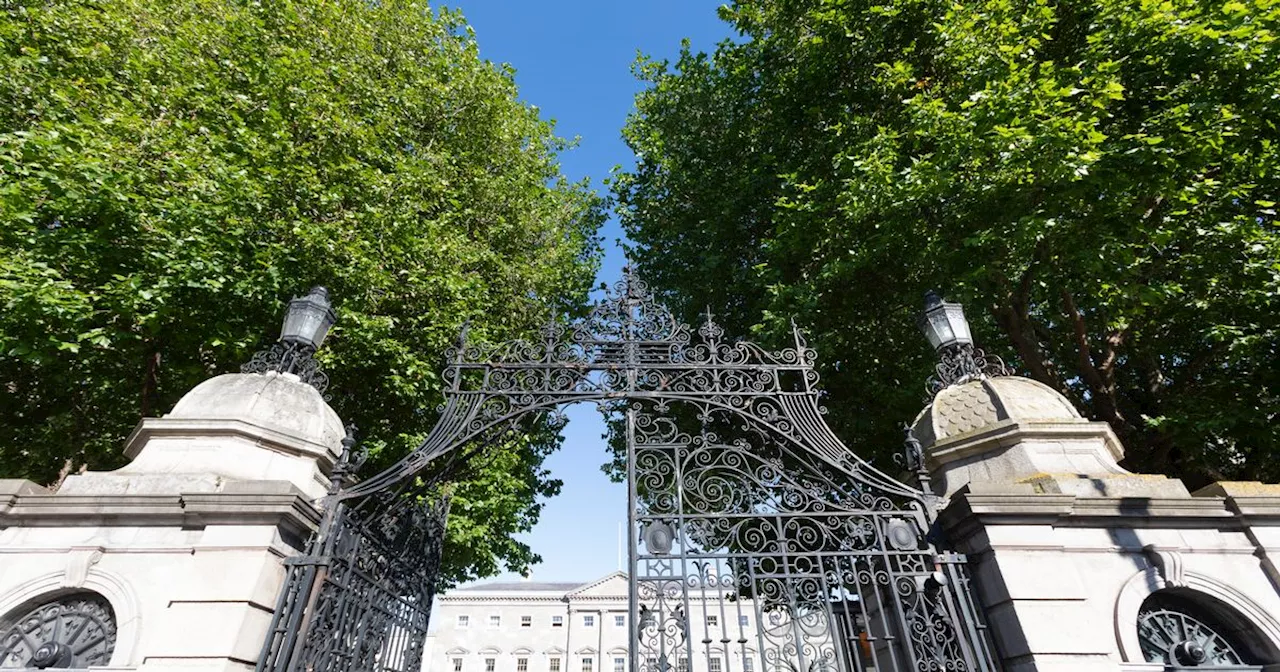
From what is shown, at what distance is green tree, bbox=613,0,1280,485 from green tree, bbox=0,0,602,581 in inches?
214

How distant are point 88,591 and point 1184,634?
7.79m

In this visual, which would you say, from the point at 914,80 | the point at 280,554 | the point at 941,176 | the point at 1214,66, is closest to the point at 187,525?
the point at 280,554

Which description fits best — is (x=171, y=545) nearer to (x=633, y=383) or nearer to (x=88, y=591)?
(x=88, y=591)

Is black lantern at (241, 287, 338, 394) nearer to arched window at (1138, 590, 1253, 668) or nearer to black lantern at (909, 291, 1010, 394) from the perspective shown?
black lantern at (909, 291, 1010, 394)

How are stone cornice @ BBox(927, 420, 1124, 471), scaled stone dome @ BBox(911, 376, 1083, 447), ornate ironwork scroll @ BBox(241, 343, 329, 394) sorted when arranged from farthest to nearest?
ornate ironwork scroll @ BBox(241, 343, 329, 394) → scaled stone dome @ BBox(911, 376, 1083, 447) → stone cornice @ BBox(927, 420, 1124, 471)

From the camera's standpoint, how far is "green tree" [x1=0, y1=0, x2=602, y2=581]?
7531mm

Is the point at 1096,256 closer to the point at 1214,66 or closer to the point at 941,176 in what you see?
the point at 941,176

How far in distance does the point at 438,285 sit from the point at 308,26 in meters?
5.91

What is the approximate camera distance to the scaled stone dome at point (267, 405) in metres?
4.98

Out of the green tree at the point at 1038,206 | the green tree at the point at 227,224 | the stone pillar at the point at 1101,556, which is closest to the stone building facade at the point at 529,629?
the green tree at the point at 227,224

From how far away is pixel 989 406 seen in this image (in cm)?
523

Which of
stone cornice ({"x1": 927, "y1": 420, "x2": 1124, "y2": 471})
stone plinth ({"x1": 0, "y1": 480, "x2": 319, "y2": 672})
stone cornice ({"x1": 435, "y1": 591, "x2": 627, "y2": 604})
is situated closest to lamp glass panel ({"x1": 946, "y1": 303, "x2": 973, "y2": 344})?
stone cornice ({"x1": 927, "y1": 420, "x2": 1124, "y2": 471})

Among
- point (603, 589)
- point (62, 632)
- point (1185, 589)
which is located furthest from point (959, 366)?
point (603, 589)

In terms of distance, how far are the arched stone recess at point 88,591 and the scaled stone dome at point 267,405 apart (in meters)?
1.27
